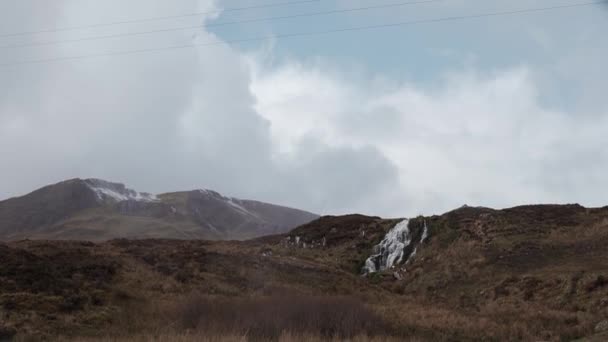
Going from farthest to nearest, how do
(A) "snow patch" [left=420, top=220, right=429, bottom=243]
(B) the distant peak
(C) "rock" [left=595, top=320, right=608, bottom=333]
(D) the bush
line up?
1. (B) the distant peak
2. (A) "snow patch" [left=420, top=220, right=429, bottom=243]
3. (C) "rock" [left=595, top=320, right=608, bottom=333]
4. (D) the bush

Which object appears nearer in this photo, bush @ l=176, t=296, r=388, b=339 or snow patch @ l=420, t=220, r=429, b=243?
bush @ l=176, t=296, r=388, b=339

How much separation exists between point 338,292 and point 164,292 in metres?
9.52

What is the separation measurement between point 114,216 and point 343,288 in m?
138

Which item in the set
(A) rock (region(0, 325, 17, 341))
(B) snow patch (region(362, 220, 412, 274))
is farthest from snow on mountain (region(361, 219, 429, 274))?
(A) rock (region(0, 325, 17, 341))

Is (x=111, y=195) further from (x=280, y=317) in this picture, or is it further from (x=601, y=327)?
(x=601, y=327)

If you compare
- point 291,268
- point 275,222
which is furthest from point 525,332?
point 275,222

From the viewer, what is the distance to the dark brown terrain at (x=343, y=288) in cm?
1688

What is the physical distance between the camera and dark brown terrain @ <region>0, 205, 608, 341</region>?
16875 mm

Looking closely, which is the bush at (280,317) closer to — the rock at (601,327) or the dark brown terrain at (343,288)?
the dark brown terrain at (343,288)

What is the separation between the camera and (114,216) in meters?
155

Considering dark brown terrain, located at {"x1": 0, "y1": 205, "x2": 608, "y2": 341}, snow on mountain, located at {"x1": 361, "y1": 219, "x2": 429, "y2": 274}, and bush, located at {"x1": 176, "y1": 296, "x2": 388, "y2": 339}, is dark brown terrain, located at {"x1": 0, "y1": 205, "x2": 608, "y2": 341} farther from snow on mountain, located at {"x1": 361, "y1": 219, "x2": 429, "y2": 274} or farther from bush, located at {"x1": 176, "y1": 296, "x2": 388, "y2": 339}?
snow on mountain, located at {"x1": 361, "y1": 219, "x2": 429, "y2": 274}

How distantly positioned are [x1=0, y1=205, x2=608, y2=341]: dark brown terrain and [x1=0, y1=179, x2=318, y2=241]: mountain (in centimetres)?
10104

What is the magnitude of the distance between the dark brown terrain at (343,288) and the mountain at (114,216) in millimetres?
101036

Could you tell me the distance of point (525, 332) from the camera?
18.4m
